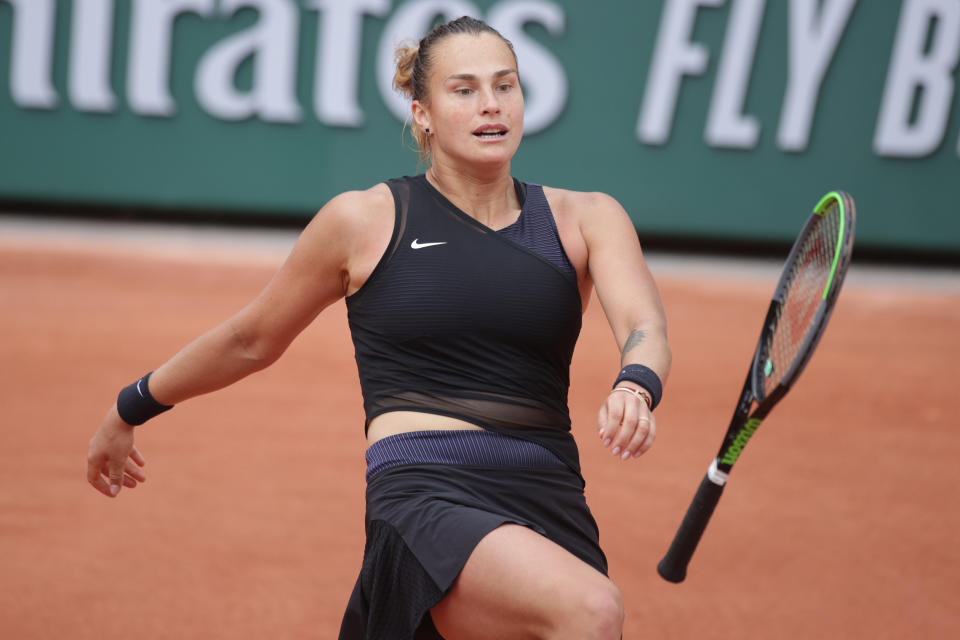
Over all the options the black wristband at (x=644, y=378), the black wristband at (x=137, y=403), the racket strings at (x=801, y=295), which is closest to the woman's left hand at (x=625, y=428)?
the black wristband at (x=644, y=378)

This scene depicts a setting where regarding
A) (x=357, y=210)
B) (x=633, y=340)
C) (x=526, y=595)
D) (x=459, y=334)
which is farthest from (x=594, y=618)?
(x=357, y=210)

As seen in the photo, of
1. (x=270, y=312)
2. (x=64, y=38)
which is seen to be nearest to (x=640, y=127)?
(x=64, y=38)

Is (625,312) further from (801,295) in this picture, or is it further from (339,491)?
(339,491)

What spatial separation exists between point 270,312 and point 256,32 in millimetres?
9167

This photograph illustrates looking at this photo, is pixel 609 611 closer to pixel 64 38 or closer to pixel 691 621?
pixel 691 621

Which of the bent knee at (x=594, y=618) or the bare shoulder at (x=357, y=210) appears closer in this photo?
the bent knee at (x=594, y=618)

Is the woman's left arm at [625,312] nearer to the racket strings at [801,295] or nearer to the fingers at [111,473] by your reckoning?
the racket strings at [801,295]

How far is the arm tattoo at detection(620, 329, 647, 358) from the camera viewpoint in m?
2.16

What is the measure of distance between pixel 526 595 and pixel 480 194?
0.89m

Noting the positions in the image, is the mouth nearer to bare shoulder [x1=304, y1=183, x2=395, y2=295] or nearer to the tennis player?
the tennis player

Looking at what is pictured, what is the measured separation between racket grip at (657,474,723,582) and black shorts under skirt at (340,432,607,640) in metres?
0.42

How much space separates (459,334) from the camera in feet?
7.57

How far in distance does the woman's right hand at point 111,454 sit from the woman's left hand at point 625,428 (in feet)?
4.00

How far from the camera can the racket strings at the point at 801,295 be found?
9.47 ft
